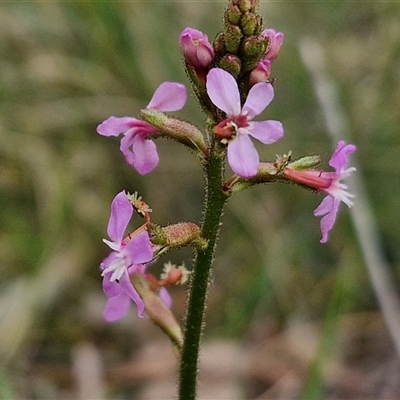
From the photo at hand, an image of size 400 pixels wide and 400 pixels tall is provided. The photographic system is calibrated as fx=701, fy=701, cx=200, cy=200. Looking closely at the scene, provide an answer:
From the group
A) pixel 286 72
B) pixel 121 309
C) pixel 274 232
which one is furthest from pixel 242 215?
pixel 121 309

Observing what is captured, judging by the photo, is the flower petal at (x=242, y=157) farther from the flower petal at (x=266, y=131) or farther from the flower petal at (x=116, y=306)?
the flower petal at (x=116, y=306)

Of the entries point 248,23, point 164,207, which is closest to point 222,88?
point 248,23

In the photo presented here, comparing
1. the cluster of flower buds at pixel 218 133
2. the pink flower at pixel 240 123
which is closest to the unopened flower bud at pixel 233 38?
the cluster of flower buds at pixel 218 133

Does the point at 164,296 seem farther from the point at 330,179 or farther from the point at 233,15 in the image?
the point at 233,15

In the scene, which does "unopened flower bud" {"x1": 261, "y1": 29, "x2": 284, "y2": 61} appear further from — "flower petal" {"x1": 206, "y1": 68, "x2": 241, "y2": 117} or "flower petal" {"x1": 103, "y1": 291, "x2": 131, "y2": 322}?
"flower petal" {"x1": 103, "y1": 291, "x2": 131, "y2": 322}

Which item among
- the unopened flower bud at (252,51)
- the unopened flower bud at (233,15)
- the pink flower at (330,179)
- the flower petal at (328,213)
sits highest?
the unopened flower bud at (233,15)

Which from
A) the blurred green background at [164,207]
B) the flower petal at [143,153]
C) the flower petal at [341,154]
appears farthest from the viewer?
the blurred green background at [164,207]

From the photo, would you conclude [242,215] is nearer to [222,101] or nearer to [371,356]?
[371,356]
